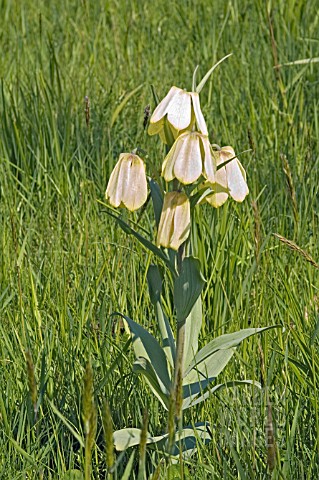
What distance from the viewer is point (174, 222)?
1354 mm

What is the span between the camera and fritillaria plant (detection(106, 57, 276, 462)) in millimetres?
1342

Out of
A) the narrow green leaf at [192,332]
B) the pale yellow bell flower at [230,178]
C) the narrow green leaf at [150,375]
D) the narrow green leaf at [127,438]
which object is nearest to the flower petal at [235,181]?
the pale yellow bell flower at [230,178]

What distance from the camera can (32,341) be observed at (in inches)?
73.5

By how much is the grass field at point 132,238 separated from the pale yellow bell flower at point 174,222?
231 millimetres

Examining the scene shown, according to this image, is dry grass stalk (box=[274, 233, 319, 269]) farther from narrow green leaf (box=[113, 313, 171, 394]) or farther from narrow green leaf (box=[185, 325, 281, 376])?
narrow green leaf (box=[113, 313, 171, 394])

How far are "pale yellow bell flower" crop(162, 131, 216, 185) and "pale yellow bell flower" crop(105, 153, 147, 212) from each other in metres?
0.07

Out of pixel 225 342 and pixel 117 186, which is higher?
pixel 117 186

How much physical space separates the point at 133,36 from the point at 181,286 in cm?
250

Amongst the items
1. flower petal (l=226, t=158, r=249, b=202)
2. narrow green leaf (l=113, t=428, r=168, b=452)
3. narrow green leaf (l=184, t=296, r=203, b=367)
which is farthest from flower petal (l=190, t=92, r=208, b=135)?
narrow green leaf (l=113, t=428, r=168, b=452)

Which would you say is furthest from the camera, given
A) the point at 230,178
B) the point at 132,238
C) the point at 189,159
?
the point at 132,238

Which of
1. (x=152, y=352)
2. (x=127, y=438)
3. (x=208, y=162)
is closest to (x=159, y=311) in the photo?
(x=152, y=352)

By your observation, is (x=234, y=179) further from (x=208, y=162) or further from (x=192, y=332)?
(x=192, y=332)

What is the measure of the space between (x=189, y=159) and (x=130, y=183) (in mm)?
128

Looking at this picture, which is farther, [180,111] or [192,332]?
[192,332]
